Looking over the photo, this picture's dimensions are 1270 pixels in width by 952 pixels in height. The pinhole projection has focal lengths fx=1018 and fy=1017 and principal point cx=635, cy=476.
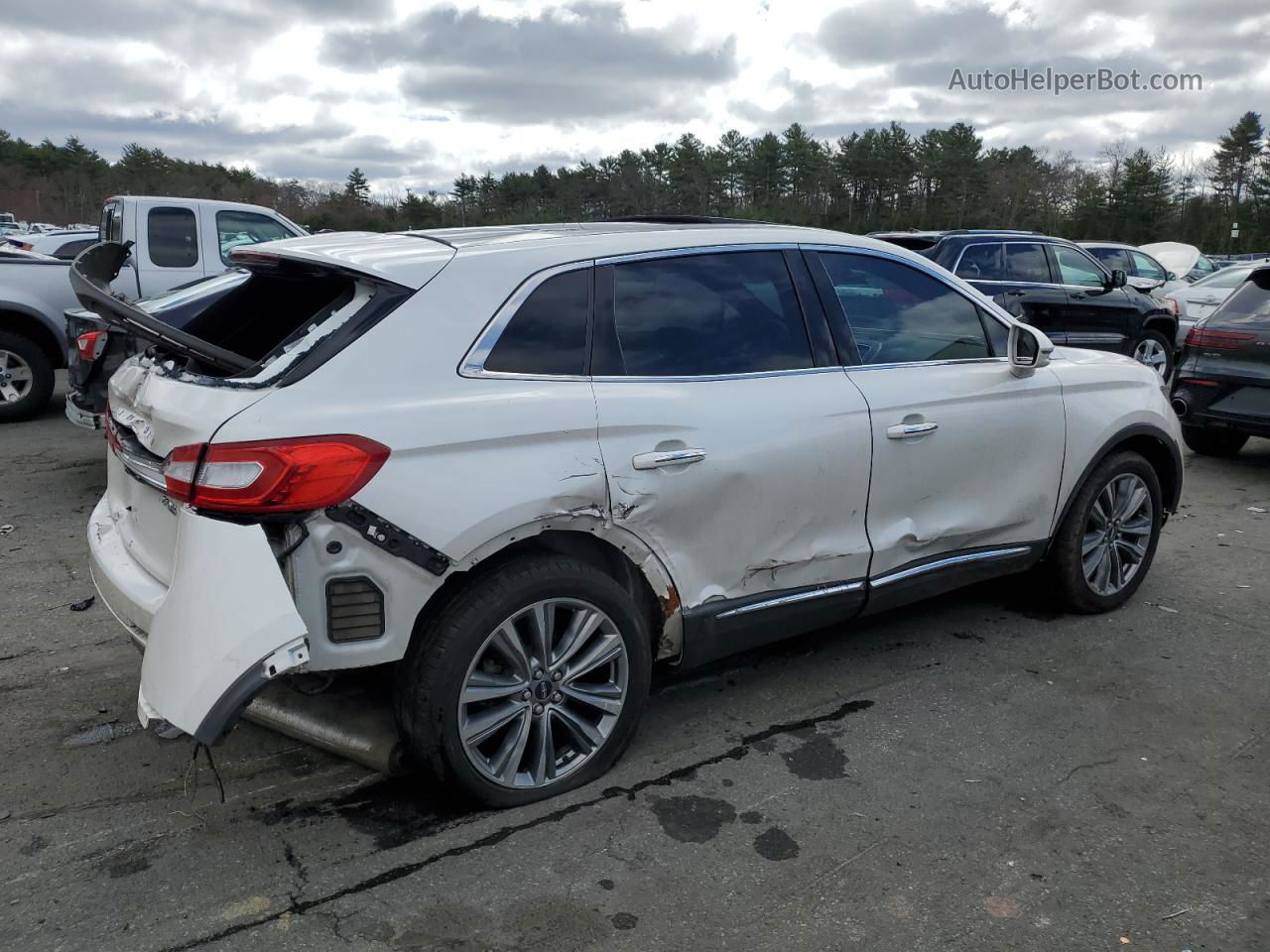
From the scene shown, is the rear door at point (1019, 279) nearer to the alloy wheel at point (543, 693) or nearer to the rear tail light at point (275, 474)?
the alloy wheel at point (543, 693)

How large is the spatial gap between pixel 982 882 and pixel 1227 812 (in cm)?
97

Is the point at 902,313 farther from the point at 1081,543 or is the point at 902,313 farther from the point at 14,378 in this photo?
the point at 14,378

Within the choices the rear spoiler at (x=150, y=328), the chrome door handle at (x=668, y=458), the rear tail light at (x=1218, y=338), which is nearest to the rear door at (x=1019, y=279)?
the rear tail light at (x=1218, y=338)

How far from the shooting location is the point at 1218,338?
25.8 ft

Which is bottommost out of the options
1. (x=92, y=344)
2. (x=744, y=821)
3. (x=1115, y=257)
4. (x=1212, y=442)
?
(x=744, y=821)

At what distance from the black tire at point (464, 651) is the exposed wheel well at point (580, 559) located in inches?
1.3

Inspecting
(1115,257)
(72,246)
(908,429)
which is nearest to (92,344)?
(908,429)

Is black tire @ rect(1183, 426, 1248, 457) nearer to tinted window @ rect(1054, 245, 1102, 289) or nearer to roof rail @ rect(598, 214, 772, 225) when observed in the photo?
tinted window @ rect(1054, 245, 1102, 289)

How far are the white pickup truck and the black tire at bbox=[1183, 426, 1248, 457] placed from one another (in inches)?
326

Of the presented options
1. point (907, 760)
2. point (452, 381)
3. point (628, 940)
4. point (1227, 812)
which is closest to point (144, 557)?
point (452, 381)

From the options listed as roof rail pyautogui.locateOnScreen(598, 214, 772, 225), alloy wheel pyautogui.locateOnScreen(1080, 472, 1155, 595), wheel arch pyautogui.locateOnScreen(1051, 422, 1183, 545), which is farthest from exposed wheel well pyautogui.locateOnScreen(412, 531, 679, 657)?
alloy wheel pyautogui.locateOnScreen(1080, 472, 1155, 595)

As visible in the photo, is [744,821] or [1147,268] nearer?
[744,821]

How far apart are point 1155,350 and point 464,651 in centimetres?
1203

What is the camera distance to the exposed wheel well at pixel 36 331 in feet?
29.3
